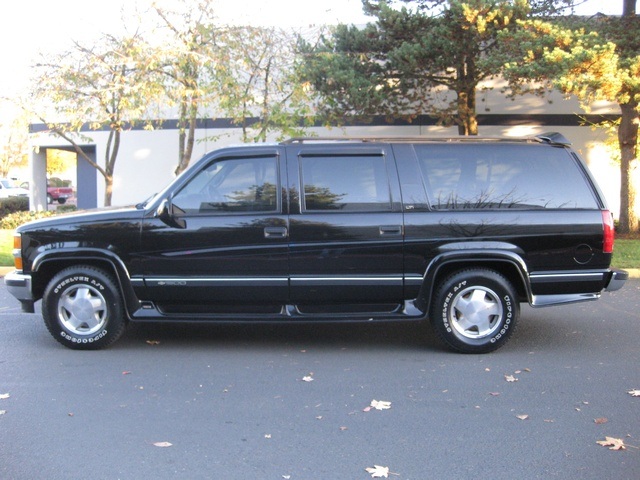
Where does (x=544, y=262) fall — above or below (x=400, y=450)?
above

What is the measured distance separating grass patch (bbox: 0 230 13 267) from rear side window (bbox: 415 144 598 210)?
8629 millimetres

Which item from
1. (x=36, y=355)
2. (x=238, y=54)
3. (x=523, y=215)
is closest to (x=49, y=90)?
(x=238, y=54)

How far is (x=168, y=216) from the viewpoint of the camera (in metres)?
6.27

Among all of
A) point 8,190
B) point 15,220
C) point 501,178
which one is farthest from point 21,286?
point 8,190

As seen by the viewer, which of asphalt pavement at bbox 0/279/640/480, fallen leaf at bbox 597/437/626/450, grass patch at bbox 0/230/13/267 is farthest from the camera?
grass patch at bbox 0/230/13/267

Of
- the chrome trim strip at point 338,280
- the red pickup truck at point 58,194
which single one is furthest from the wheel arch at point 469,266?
the red pickup truck at point 58,194

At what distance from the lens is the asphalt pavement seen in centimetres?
401

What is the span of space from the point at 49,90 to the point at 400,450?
1256cm

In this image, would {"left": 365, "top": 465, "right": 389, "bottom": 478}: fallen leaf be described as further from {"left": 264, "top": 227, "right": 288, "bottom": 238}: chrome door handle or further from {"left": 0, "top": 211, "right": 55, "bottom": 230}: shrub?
{"left": 0, "top": 211, "right": 55, "bottom": 230}: shrub

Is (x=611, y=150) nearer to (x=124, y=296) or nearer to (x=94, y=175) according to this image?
(x=124, y=296)

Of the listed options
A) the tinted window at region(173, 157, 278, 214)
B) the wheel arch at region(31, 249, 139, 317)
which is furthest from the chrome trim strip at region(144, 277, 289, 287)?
the tinted window at region(173, 157, 278, 214)

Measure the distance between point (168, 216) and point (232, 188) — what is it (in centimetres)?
64

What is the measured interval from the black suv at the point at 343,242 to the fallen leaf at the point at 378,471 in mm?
2517

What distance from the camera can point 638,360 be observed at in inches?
245
